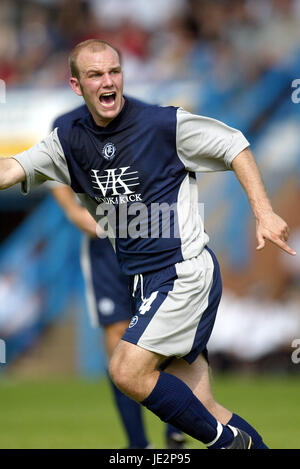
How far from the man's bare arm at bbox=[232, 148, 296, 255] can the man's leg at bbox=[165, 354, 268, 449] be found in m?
0.86

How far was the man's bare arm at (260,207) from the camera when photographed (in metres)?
4.33

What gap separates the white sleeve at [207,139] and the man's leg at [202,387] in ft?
3.49

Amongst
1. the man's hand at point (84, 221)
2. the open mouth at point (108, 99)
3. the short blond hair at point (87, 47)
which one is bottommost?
the man's hand at point (84, 221)

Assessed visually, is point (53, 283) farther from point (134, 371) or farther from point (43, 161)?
point (134, 371)

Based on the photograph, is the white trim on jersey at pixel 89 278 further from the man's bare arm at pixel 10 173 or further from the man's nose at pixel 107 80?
the man's nose at pixel 107 80

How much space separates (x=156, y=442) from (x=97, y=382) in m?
5.95

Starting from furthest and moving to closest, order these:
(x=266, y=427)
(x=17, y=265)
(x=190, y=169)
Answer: (x=17, y=265) → (x=266, y=427) → (x=190, y=169)

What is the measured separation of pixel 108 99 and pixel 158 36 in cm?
1033

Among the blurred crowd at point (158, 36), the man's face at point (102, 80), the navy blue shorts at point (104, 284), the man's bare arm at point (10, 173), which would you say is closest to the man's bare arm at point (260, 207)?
the man's face at point (102, 80)

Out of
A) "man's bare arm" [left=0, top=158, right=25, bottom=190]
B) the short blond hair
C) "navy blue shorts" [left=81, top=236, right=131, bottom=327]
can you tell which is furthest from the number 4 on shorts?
"navy blue shorts" [left=81, top=236, right=131, bottom=327]

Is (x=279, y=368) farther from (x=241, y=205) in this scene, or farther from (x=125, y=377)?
(x=125, y=377)

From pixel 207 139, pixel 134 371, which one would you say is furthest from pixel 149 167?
pixel 134 371
